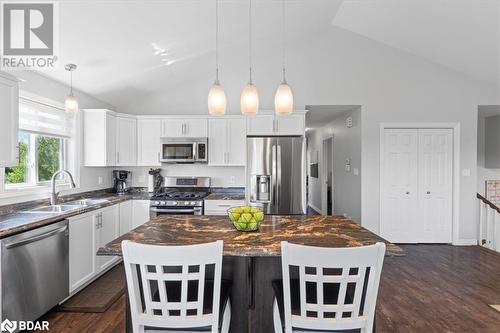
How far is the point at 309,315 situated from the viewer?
149 cm

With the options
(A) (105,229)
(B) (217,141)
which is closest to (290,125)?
(B) (217,141)

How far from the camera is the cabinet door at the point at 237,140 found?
14.6 ft

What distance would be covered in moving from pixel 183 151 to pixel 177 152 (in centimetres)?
10

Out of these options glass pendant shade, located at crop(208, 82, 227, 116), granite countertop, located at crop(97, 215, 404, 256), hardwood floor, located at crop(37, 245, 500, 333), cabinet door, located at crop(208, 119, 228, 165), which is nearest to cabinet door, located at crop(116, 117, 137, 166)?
cabinet door, located at crop(208, 119, 228, 165)

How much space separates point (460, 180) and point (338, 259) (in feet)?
15.6

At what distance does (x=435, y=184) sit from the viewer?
15.8 feet

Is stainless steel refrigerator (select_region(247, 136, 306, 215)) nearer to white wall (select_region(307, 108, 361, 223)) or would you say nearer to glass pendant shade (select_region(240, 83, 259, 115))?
white wall (select_region(307, 108, 361, 223))

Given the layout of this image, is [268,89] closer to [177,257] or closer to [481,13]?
[481,13]

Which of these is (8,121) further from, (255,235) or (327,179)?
(327,179)

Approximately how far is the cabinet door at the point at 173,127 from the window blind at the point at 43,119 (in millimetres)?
1294

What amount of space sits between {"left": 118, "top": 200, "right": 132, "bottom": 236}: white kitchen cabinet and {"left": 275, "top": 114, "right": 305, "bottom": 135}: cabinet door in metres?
2.46

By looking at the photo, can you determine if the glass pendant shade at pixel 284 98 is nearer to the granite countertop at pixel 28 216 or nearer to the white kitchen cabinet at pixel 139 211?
the granite countertop at pixel 28 216

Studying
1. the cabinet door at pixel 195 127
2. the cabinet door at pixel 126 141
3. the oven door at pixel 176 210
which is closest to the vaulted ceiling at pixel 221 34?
the cabinet door at pixel 126 141

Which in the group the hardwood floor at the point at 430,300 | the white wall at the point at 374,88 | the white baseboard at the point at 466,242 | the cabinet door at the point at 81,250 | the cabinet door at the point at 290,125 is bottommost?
the hardwood floor at the point at 430,300
